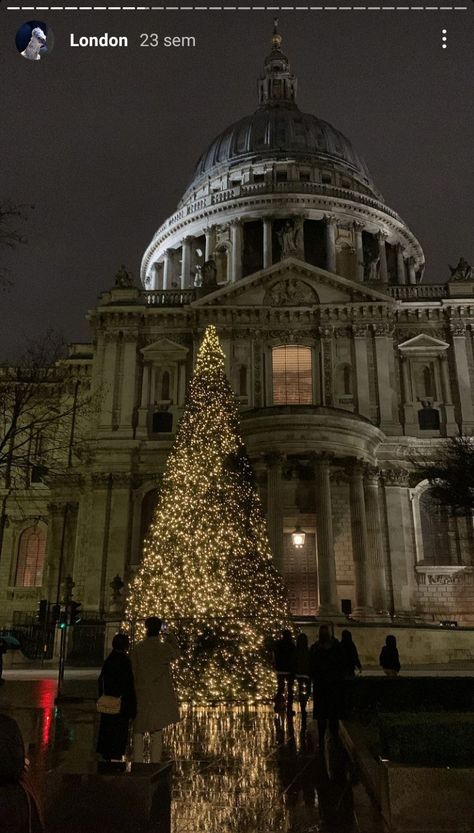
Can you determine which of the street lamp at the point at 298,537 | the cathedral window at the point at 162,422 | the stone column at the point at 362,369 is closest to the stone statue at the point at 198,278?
the cathedral window at the point at 162,422

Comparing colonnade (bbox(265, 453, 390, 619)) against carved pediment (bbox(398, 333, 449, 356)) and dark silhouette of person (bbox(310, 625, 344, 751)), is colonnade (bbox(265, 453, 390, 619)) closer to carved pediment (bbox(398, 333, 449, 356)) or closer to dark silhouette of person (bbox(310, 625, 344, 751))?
carved pediment (bbox(398, 333, 449, 356))

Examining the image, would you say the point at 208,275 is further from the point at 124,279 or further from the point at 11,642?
the point at 11,642

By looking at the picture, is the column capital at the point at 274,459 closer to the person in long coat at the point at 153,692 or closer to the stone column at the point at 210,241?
the person in long coat at the point at 153,692

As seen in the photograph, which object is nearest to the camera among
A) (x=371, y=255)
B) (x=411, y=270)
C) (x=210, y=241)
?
(x=371, y=255)

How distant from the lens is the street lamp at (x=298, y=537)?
35.1m

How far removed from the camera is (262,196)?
5566 centimetres

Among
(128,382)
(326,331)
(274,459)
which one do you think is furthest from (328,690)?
(128,382)

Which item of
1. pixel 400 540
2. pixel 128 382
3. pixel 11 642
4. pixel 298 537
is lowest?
pixel 11 642

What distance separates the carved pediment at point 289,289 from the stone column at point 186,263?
1634 cm

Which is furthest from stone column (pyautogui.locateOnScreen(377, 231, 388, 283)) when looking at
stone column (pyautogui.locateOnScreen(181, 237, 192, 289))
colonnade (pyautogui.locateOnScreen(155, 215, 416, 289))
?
stone column (pyautogui.locateOnScreen(181, 237, 192, 289))

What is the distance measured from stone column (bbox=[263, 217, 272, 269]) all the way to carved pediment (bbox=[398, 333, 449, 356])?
54.0 feet

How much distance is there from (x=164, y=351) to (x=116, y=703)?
33.5 meters

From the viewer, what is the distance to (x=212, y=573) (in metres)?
18.0

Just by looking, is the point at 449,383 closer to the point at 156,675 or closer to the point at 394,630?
the point at 394,630
